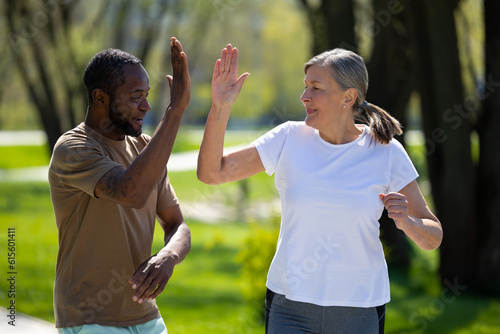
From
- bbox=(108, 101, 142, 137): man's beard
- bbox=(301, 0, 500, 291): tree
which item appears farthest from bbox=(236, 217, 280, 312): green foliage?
bbox=(108, 101, 142, 137): man's beard

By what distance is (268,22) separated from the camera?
108 ft

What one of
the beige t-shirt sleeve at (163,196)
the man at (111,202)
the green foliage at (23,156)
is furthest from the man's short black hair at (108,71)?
the green foliage at (23,156)

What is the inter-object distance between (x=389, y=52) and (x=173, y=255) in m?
7.37

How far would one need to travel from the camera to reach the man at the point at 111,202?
2.63m

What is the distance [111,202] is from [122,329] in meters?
0.49

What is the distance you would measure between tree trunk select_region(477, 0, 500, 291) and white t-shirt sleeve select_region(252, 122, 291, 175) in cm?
594

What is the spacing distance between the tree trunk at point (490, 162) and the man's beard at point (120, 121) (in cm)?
648

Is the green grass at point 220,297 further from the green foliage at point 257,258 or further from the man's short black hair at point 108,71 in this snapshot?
the man's short black hair at point 108,71

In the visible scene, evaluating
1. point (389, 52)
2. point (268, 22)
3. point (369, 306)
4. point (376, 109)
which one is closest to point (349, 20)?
point (389, 52)

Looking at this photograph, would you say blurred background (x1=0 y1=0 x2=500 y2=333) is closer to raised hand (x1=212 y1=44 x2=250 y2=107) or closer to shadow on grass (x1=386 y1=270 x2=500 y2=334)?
shadow on grass (x1=386 y1=270 x2=500 y2=334)

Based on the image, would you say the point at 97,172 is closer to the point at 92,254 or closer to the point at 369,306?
the point at 92,254

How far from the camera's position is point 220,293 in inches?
356

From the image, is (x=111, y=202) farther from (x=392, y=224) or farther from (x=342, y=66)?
(x=392, y=224)

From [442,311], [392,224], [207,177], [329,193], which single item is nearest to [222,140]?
[207,177]
